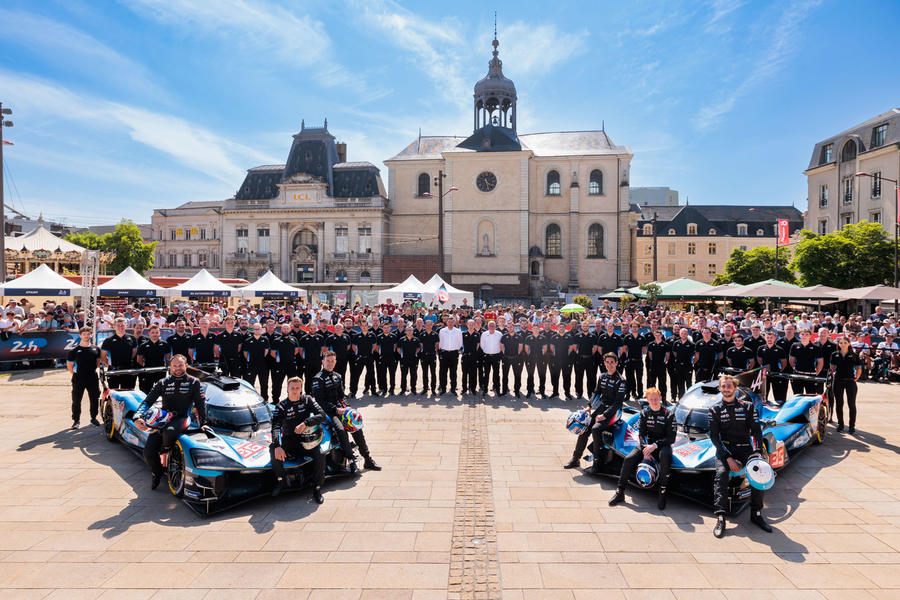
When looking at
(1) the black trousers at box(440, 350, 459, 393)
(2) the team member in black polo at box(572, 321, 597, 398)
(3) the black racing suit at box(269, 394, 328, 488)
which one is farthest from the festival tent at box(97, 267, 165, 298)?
(3) the black racing suit at box(269, 394, 328, 488)

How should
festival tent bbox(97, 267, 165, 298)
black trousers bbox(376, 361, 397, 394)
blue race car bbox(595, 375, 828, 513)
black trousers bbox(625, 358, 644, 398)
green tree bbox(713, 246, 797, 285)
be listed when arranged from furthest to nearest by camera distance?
green tree bbox(713, 246, 797, 285) → festival tent bbox(97, 267, 165, 298) → black trousers bbox(376, 361, 397, 394) → black trousers bbox(625, 358, 644, 398) → blue race car bbox(595, 375, 828, 513)

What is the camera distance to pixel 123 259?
57.7m

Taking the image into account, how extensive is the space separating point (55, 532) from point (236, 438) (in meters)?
2.17

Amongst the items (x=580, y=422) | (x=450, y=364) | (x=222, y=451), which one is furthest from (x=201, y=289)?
(x=580, y=422)

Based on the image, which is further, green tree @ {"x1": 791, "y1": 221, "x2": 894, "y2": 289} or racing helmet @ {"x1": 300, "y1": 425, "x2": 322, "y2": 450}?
green tree @ {"x1": 791, "y1": 221, "x2": 894, "y2": 289}

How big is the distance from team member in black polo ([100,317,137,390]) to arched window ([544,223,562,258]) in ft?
160

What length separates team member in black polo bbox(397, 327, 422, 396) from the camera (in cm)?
1396

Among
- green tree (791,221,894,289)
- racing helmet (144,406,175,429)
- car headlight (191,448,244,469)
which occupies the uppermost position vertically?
green tree (791,221,894,289)

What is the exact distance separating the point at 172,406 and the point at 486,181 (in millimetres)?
49332

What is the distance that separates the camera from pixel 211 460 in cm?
659

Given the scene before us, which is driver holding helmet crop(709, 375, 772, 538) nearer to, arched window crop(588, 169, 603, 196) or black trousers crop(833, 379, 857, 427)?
black trousers crop(833, 379, 857, 427)

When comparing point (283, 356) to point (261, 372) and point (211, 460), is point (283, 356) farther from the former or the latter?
point (211, 460)

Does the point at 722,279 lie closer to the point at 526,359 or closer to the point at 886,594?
the point at 526,359

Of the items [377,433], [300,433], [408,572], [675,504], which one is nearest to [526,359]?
[377,433]
